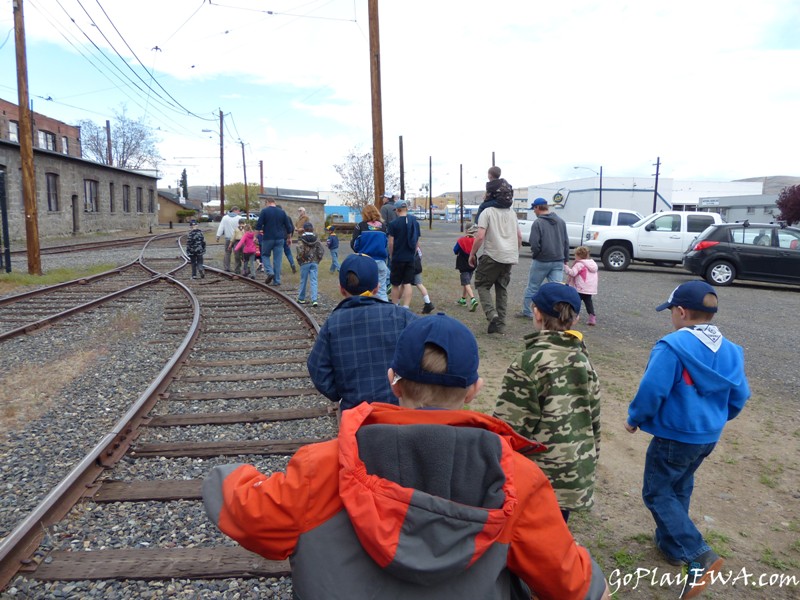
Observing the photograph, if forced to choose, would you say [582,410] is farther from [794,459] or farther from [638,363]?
[638,363]

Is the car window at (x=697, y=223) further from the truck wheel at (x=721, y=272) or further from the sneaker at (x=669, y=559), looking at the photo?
the sneaker at (x=669, y=559)

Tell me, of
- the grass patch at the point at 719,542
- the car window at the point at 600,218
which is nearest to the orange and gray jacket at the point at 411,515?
the grass patch at the point at 719,542

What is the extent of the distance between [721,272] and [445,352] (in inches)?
630

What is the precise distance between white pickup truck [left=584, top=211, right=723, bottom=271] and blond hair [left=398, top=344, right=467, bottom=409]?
1844cm

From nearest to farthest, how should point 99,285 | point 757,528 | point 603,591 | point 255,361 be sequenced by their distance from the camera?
1. point 603,591
2. point 757,528
3. point 255,361
4. point 99,285

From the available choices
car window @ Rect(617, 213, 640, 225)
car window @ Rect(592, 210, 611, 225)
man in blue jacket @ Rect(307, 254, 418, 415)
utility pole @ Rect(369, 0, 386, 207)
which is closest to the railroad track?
man in blue jacket @ Rect(307, 254, 418, 415)

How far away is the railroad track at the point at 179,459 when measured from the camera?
10.1 feet

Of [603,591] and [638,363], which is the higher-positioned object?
[603,591]

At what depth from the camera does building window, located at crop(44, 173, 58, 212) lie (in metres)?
33.2

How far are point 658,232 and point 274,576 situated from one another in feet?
60.0

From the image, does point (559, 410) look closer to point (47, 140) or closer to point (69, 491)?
point (69, 491)

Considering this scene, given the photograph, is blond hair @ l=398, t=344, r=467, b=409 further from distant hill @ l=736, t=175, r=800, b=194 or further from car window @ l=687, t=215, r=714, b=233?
distant hill @ l=736, t=175, r=800, b=194

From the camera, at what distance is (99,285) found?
14102 millimetres

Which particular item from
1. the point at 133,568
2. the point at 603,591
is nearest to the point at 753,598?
the point at 603,591
